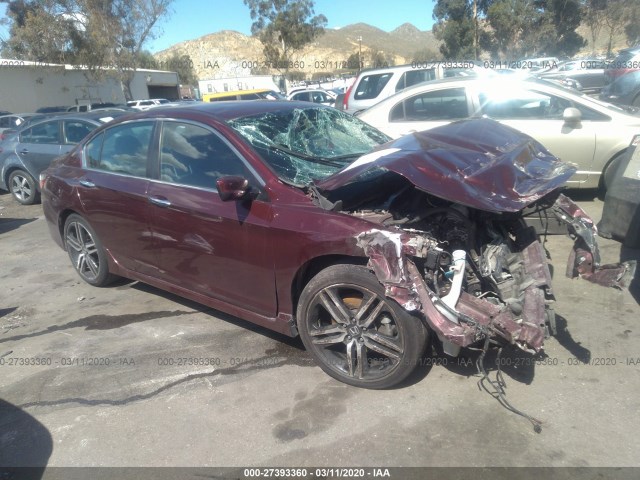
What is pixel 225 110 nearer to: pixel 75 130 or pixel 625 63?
pixel 75 130

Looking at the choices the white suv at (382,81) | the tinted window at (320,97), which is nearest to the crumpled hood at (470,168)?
the white suv at (382,81)

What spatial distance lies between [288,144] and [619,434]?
2770mm

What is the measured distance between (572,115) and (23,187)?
9551 millimetres

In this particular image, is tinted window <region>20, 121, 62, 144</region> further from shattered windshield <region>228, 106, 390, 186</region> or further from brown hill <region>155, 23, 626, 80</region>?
brown hill <region>155, 23, 626, 80</region>

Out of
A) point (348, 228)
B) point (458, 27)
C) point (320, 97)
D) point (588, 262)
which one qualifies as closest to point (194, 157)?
point (348, 228)

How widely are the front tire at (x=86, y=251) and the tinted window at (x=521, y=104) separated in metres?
5.06

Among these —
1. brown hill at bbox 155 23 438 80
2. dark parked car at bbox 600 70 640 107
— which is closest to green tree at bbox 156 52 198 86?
brown hill at bbox 155 23 438 80

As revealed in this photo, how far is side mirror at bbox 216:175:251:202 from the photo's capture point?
3.30m

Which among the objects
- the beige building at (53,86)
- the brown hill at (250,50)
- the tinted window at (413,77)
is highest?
the brown hill at (250,50)

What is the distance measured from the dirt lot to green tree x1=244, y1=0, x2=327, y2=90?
1594 inches

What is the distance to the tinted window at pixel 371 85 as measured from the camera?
428 inches

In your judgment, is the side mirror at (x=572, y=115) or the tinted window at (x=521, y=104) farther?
the tinted window at (x=521, y=104)

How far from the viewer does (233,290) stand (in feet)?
12.2

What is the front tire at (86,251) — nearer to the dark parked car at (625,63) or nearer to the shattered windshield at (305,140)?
the shattered windshield at (305,140)
